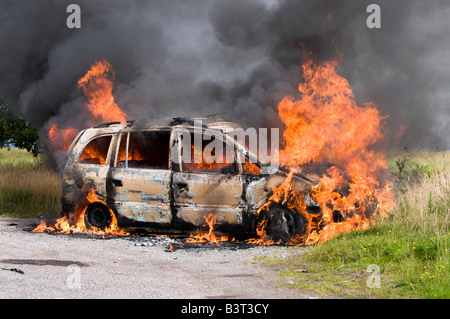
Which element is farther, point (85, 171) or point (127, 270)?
point (85, 171)

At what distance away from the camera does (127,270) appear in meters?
6.42

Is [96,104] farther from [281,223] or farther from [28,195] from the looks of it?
[281,223]

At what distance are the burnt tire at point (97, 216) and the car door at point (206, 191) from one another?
143 centimetres

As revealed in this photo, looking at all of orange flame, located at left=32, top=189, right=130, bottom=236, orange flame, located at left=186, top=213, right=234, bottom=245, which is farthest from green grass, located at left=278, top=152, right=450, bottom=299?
orange flame, located at left=32, top=189, right=130, bottom=236

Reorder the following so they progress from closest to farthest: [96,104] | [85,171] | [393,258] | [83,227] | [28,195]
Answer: [393,258] < [85,171] < [83,227] < [96,104] < [28,195]

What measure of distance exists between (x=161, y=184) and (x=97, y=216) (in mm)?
1486

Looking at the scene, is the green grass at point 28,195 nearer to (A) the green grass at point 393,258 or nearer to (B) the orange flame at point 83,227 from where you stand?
(B) the orange flame at point 83,227

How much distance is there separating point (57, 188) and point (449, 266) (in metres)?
10.3

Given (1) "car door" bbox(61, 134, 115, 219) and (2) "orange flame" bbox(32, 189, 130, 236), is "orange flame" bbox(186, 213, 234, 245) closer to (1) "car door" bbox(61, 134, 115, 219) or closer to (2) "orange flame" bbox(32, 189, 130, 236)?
(2) "orange flame" bbox(32, 189, 130, 236)

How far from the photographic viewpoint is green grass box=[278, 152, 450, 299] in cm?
539

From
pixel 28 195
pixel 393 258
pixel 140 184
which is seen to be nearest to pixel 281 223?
pixel 393 258

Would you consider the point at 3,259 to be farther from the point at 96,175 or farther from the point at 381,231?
the point at 381,231

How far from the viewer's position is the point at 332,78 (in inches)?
377
